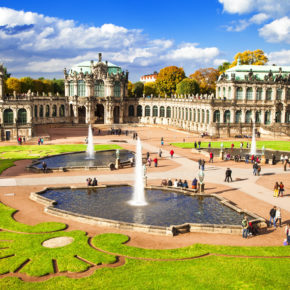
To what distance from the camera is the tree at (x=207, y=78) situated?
143637 mm

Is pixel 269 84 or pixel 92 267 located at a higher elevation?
pixel 269 84

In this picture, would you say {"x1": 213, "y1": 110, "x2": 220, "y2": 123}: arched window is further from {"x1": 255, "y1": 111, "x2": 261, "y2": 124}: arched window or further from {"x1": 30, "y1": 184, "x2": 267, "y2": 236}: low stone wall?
{"x1": 30, "y1": 184, "x2": 267, "y2": 236}: low stone wall

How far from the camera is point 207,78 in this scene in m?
148

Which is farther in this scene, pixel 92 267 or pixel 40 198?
pixel 40 198

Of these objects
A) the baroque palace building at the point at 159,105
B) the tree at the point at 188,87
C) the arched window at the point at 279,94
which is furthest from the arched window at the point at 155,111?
the arched window at the point at 279,94

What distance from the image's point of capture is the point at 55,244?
27812 mm

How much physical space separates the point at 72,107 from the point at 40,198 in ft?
301

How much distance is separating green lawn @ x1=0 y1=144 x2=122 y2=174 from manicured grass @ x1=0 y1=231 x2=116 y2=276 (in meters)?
32.2

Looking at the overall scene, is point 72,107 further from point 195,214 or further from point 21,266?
point 21,266

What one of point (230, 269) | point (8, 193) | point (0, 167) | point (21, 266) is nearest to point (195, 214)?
point (230, 269)

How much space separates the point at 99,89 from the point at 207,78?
44.0m

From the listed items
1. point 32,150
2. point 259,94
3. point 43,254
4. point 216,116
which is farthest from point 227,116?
point 43,254

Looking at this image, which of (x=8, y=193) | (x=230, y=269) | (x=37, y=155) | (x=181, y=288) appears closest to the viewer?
(x=181, y=288)

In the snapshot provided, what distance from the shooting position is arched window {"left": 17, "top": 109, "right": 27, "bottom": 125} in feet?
301
